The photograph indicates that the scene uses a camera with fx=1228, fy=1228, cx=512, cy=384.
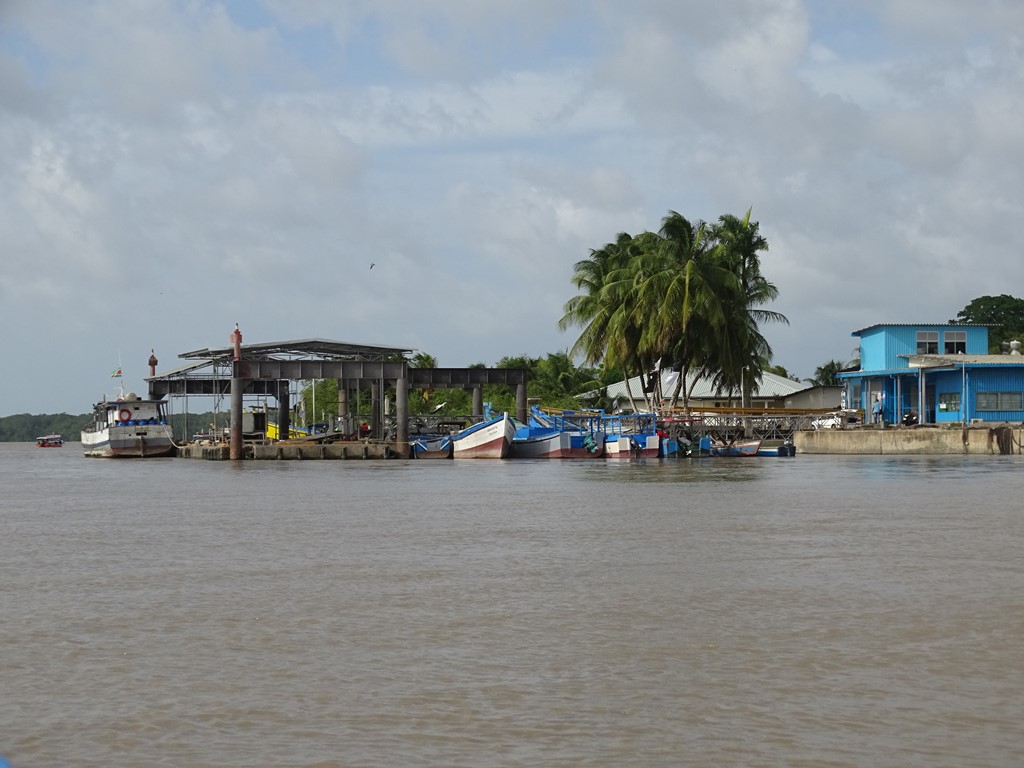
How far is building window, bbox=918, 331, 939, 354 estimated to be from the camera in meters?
58.2

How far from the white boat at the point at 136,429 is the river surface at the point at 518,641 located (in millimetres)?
43567

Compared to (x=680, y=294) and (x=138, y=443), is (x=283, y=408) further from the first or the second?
(x=680, y=294)

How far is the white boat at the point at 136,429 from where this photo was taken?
2446 inches

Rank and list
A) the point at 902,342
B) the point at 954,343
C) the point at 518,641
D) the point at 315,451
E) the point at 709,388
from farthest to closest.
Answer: the point at 709,388 → the point at 954,343 → the point at 902,342 → the point at 315,451 → the point at 518,641

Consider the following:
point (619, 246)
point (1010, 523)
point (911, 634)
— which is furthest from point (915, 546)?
point (619, 246)

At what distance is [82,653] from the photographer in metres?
9.09

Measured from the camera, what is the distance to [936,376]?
185ft

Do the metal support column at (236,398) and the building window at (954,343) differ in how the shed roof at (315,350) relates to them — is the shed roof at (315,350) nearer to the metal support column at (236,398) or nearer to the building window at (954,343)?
the metal support column at (236,398)

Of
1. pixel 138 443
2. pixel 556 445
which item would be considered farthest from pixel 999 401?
pixel 138 443

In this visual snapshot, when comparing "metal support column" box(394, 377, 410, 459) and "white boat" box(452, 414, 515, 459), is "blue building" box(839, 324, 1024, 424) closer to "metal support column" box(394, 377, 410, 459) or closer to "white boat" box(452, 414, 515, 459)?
"white boat" box(452, 414, 515, 459)

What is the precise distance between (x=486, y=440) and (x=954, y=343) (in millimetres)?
23210

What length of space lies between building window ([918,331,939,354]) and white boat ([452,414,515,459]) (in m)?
20.2

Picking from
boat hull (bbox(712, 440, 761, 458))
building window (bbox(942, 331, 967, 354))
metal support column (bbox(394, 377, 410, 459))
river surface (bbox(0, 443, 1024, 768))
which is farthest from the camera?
building window (bbox(942, 331, 967, 354))

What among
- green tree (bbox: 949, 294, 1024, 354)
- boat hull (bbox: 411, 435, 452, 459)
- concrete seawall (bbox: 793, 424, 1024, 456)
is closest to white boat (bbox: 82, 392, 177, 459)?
boat hull (bbox: 411, 435, 452, 459)
